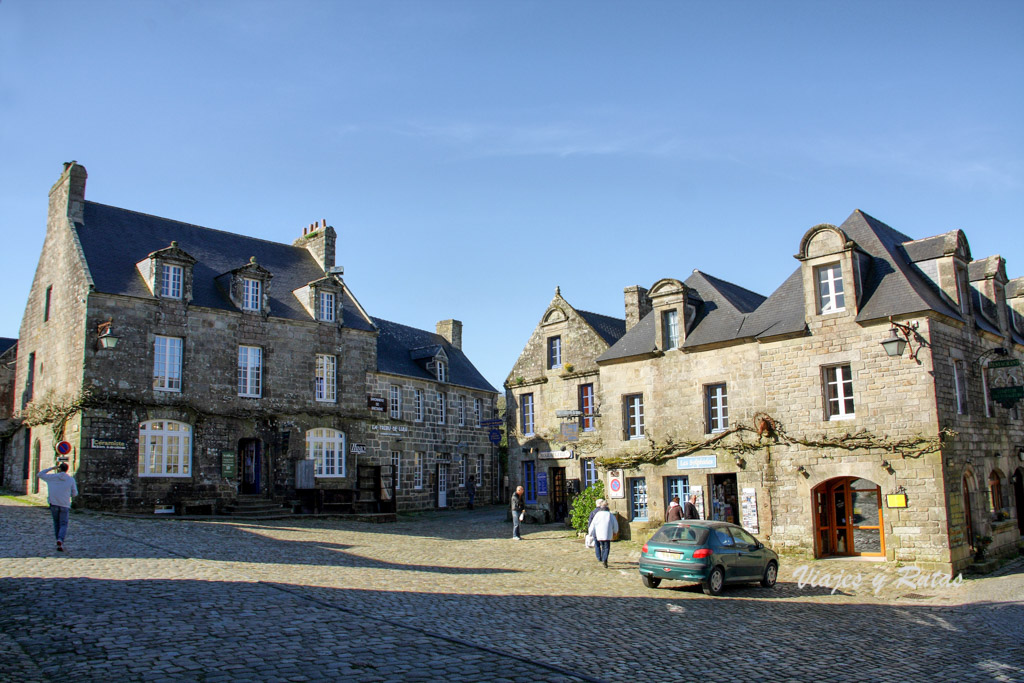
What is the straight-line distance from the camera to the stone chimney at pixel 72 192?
24734 millimetres

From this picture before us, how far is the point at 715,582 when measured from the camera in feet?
45.5

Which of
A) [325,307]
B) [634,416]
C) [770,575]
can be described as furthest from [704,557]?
[325,307]

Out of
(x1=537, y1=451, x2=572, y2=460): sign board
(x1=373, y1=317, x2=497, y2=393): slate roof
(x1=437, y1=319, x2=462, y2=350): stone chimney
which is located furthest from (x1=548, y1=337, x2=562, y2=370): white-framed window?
(x1=437, y1=319, x2=462, y2=350): stone chimney

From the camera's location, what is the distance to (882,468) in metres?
17.3

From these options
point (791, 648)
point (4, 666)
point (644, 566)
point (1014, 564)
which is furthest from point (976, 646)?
point (4, 666)

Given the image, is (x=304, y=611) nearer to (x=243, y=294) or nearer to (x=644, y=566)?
(x=644, y=566)

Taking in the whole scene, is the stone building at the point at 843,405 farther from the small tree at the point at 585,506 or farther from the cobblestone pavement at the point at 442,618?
the cobblestone pavement at the point at 442,618

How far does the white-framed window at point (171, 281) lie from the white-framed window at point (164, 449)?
12.7 ft

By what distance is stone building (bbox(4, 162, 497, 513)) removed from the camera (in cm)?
2275

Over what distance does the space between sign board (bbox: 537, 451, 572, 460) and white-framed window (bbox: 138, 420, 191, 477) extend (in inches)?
456

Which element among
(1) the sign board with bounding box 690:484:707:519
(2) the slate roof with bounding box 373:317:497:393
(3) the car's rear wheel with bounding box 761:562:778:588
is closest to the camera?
(3) the car's rear wheel with bounding box 761:562:778:588

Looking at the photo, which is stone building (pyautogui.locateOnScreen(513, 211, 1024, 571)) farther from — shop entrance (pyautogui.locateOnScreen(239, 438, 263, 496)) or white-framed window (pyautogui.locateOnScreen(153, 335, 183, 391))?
white-framed window (pyautogui.locateOnScreen(153, 335, 183, 391))

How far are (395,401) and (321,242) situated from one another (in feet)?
22.5

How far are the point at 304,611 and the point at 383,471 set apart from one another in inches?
722
